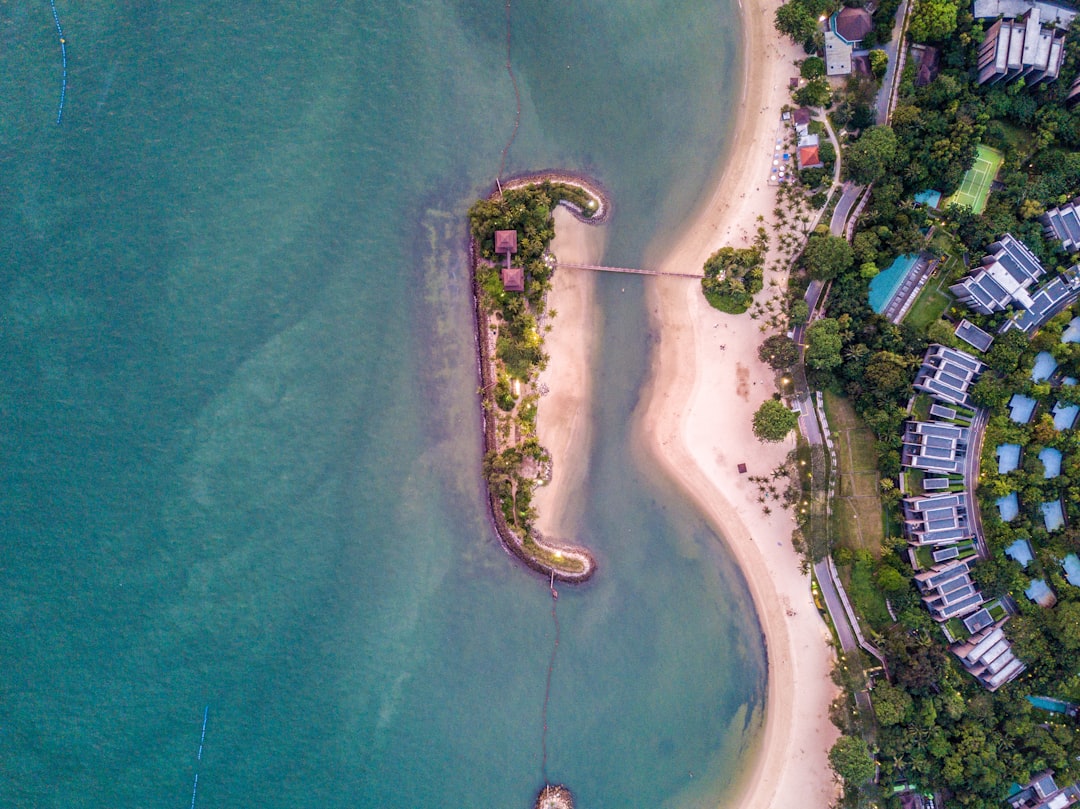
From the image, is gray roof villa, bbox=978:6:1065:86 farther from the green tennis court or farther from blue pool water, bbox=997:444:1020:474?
blue pool water, bbox=997:444:1020:474

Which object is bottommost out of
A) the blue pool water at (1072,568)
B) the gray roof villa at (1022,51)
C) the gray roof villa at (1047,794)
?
the gray roof villa at (1047,794)

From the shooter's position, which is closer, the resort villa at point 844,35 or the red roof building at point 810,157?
the resort villa at point 844,35

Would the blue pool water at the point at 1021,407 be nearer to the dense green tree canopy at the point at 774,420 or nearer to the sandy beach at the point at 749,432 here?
the sandy beach at the point at 749,432

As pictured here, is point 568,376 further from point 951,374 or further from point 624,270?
point 951,374

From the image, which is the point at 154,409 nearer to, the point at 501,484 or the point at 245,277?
the point at 245,277

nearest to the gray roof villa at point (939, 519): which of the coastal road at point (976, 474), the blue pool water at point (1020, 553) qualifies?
the coastal road at point (976, 474)

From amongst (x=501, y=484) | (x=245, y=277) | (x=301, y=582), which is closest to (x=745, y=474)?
(x=501, y=484)
